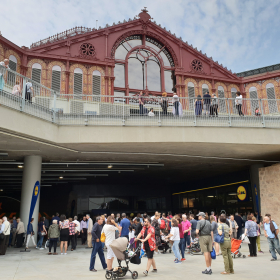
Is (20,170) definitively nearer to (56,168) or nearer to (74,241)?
(56,168)

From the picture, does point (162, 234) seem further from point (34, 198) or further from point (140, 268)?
point (34, 198)

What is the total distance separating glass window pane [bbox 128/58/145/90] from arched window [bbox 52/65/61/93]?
231 inches

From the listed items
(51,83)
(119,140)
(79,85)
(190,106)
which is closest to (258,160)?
(190,106)

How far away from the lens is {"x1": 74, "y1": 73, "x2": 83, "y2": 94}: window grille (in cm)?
2325

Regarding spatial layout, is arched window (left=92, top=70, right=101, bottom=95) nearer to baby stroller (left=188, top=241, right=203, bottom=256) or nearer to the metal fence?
the metal fence

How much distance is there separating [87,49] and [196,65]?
33.0 feet

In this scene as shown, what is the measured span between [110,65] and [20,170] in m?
11.0

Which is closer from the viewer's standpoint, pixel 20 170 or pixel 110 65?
pixel 20 170

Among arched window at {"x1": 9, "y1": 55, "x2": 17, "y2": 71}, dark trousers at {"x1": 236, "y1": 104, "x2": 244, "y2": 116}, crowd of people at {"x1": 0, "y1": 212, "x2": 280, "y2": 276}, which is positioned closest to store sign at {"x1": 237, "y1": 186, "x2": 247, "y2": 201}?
crowd of people at {"x1": 0, "y1": 212, "x2": 280, "y2": 276}

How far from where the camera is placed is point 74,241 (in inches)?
543

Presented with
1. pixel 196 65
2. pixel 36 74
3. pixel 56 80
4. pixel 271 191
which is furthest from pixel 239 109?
pixel 36 74

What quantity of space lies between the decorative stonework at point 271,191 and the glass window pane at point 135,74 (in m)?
12.2

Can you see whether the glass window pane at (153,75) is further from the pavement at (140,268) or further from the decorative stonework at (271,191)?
the pavement at (140,268)

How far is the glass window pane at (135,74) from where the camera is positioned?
25.1 metres
